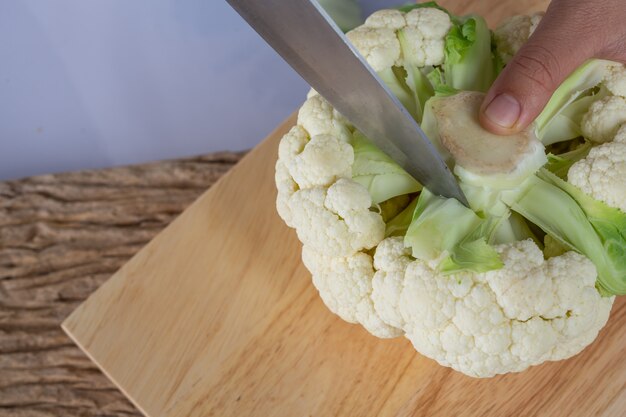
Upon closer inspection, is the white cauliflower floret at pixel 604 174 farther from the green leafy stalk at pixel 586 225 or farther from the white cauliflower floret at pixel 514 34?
the white cauliflower floret at pixel 514 34

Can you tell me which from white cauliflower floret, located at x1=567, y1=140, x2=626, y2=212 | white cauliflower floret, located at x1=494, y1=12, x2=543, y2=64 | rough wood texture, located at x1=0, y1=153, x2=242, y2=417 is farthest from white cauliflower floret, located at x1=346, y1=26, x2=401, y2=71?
rough wood texture, located at x1=0, y1=153, x2=242, y2=417

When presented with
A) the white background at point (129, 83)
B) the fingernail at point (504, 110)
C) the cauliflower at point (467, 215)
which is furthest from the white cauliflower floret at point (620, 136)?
the white background at point (129, 83)

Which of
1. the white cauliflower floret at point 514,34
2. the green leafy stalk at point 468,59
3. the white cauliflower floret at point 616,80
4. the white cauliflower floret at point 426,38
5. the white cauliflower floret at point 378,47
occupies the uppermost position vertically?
the white cauliflower floret at point 378,47

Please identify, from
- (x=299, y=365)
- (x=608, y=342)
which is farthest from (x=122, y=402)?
(x=608, y=342)

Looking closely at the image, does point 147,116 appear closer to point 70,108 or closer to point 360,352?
point 70,108

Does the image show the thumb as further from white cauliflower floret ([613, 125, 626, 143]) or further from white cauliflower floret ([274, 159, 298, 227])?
white cauliflower floret ([274, 159, 298, 227])
